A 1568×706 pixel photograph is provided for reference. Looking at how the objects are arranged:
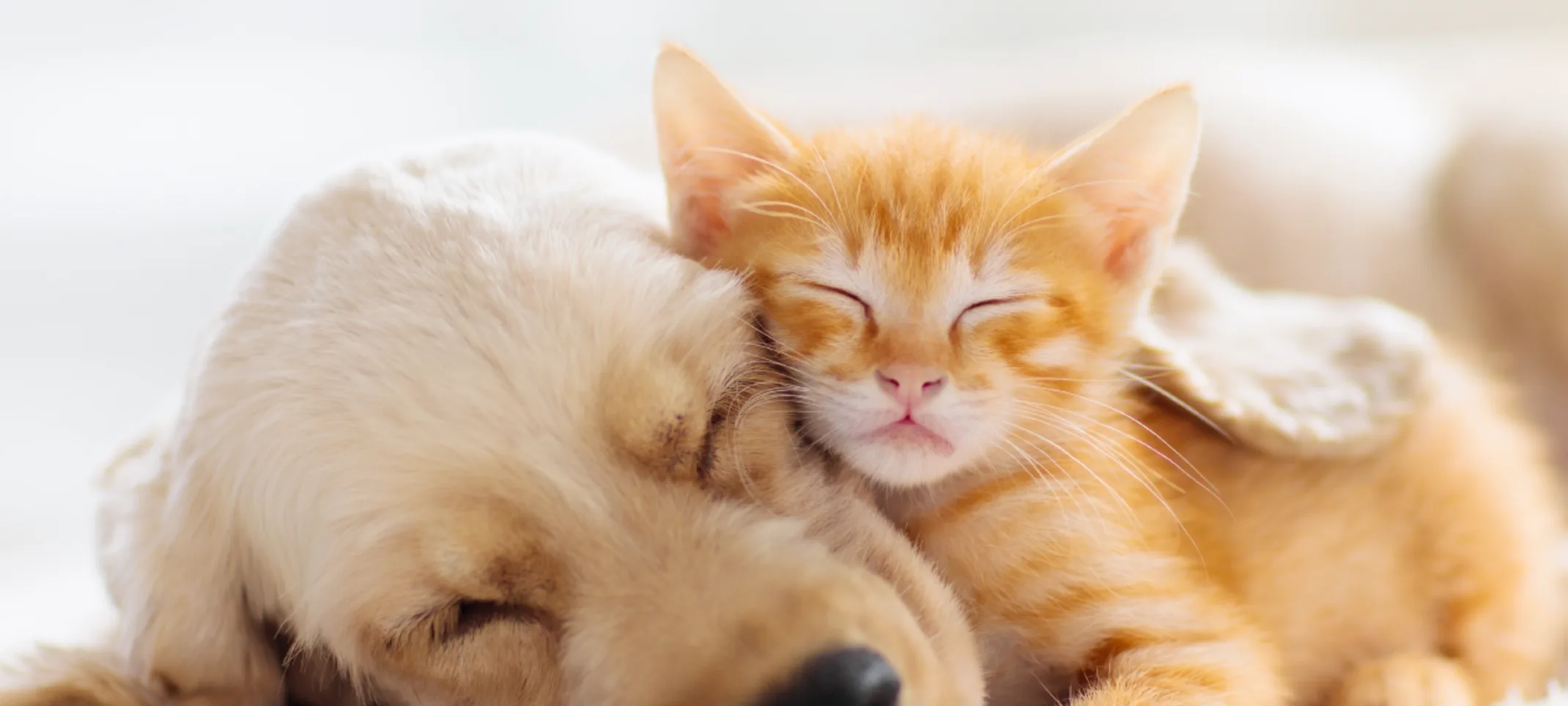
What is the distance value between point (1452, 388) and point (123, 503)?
189cm

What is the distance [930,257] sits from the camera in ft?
4.70

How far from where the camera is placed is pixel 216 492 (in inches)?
53.0

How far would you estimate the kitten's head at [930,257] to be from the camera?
1.39m

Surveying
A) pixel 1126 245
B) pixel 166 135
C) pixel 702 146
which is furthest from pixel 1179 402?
pixel 166 135

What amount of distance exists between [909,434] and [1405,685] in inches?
30.8

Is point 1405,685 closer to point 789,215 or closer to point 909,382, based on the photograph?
point 909,382

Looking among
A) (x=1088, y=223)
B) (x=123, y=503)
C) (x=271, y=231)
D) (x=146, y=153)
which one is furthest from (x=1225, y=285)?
(x=146, y=153)

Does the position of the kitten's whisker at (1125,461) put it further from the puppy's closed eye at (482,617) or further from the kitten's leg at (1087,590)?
the puppy's closed eye at (482,617)

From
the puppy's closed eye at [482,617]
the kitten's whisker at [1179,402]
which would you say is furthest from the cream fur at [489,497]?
the kitten's whisker at [1179,402]

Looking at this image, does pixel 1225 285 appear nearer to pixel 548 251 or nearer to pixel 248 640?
pixel 548 251

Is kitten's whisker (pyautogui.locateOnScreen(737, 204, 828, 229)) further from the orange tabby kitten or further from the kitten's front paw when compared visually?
the kitten's front paw

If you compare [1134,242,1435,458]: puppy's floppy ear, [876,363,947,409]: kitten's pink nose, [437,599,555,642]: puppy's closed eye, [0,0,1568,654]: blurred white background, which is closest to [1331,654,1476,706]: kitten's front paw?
[1134,242,1435,458]: puppy's floppy ear

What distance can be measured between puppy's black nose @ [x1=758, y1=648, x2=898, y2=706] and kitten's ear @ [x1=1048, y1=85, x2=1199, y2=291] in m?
0.70

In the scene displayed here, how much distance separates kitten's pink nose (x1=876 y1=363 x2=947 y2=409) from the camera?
1351mm
